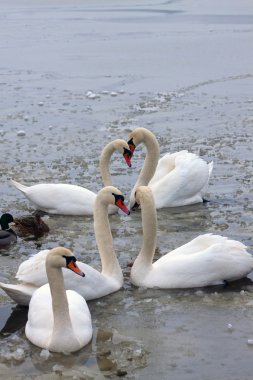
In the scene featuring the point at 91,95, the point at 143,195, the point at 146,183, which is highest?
the point at 143,195

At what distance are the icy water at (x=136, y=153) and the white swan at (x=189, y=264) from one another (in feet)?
0.39

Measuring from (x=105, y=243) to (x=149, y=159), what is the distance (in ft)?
9.39

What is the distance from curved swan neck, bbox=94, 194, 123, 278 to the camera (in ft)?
24.5

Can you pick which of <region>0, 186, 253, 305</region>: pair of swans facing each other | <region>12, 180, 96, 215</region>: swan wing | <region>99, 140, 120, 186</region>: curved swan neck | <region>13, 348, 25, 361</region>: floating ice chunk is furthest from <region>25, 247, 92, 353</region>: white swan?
<region>99, 140, 120, 186</region>: curved swan neck

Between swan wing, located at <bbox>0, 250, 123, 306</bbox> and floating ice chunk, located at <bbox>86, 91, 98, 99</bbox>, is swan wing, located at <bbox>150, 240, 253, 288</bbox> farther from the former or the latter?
floating ice chunk, located at <bbox>86, 91, 98, 99</bbox>

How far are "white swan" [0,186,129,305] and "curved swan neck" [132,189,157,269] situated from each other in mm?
230

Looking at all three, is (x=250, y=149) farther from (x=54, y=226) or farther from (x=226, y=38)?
(x=226, y=38)

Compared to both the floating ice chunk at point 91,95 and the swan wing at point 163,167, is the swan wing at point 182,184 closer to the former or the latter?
the swan wing at point 163,167

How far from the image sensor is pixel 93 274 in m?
7.14

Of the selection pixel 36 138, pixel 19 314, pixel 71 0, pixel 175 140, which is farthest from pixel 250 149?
pixel 71 0

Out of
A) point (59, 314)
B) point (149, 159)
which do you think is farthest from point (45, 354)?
point (149, 159)

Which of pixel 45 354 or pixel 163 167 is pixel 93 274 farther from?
pixel 163 167

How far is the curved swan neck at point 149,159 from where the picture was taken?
10172mm

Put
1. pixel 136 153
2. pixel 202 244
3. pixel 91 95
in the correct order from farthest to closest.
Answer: pixel 91 95 < pixel 136 153 < pixel 202 244
